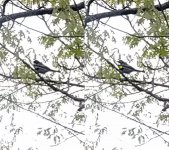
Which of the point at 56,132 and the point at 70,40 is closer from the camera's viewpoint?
the point at 70,40

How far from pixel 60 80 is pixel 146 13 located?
1717mm

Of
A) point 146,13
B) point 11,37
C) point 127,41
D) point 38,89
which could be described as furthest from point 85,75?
point 146,13

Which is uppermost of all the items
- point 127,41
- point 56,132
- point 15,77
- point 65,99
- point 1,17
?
point 1,17

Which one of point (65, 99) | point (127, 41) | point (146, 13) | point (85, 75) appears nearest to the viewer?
point (146, 13)

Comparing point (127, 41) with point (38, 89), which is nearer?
point (127, 41)

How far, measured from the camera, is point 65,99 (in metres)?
4.50

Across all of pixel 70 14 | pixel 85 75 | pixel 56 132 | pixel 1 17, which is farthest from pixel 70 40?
pixel 56 132

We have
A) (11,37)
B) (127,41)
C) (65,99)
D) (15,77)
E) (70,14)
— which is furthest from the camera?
(65,99)

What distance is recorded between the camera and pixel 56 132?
13.6ft

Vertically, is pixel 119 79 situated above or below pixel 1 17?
below

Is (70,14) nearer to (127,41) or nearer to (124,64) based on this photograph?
(127,41)

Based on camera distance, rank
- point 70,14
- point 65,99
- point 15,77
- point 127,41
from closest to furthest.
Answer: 1. point 70,14
2. point 127,41
3. point 15,77
4. point 65,99

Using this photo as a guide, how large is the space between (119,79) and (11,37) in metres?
1.22

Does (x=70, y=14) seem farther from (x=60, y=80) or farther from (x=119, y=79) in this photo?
(x=60, y=80)
